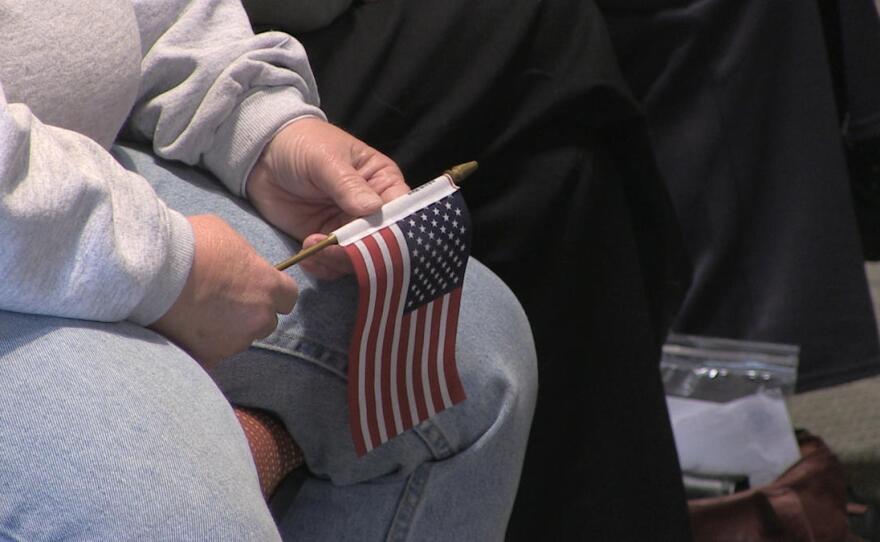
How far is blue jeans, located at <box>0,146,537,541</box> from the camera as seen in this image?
1.96ft

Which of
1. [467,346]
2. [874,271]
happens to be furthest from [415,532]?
[874,271]

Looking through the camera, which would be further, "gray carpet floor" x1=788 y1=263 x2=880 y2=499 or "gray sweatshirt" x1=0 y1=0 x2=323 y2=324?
"gray carpet floor" x1=788 y1=263 x2=880 y2=499

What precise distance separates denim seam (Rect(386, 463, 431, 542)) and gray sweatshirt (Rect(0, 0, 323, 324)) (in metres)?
0.27

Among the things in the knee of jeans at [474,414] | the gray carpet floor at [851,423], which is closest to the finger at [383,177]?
the knee of jeans at [474,414]

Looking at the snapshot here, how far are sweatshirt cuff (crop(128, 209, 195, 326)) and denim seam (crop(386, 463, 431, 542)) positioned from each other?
269 mm

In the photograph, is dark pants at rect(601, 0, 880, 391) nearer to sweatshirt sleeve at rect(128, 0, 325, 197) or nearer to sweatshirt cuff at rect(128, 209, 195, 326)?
sweatshirt sleeve at rect(128, 0, 325, 197)

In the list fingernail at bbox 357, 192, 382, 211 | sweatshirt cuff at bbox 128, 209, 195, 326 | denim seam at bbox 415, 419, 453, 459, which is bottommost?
denim seam at bbox 415, 419, 453, 459

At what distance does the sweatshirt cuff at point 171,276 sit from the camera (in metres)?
0.71

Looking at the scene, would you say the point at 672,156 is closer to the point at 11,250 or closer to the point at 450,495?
the point at 450,495

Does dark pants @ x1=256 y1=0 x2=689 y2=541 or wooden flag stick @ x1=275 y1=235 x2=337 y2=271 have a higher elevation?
wooden flag stick @ x1=275 y1=235 x2=337 y2=271

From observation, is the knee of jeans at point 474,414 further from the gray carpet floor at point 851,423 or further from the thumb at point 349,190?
the gray carpet floor at point 851,423

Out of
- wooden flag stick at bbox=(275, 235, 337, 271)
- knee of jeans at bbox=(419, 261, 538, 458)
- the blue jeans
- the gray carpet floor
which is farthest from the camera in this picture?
the gray carpet floor

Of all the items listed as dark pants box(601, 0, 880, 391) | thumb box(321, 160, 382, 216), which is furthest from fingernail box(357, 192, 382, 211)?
dark pants box(601, 0, 880, 391)

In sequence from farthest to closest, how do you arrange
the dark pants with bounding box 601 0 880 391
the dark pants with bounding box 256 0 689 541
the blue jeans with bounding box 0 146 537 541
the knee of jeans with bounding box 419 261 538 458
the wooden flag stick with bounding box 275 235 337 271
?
1. the dark pants with bounding box 601 0 880 391
2. the dark pants with bounding box 256 0 689 541
3. the knee of jeans with bounding box 419 261 538 458
4. the wooden flag stick with bounding box 275 235 337 271
5. the blue jeans with bounding box 0 146 537 541
